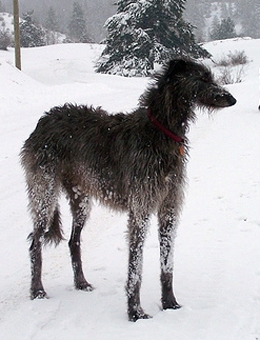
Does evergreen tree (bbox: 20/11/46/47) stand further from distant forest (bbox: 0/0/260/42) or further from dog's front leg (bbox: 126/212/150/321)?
dog's front leg (bbox: 126/212/150/321)

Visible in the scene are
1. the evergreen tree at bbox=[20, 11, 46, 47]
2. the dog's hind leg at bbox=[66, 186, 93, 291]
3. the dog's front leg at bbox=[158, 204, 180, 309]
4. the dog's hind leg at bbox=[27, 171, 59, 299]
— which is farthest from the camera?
the evergreen tree at bbox=[20, 11, 46, 47]

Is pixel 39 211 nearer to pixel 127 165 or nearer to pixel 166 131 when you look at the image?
pixel 127 165

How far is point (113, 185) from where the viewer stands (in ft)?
12.3

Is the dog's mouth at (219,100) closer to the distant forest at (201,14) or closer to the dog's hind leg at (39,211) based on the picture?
the dog's hind leg at (39,211)

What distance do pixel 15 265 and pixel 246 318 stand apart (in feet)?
8.27

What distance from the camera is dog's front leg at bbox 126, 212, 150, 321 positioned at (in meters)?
3.58

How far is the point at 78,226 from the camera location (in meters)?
4.41

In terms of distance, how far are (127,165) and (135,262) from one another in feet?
2.69

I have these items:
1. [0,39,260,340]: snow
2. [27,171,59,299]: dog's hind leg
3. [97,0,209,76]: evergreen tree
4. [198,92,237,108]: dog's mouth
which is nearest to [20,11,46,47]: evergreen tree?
[97,0,209,76]: evergreen tree

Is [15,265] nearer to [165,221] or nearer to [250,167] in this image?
[165,221]

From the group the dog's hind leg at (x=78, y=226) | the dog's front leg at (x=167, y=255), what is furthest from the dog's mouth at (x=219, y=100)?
the dog's hind leg at (x=78, y=226)

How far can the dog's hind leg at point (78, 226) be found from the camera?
427cm

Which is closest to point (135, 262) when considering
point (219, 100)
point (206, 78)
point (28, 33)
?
point (219, 100)

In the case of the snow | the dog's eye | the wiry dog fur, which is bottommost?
the snow
